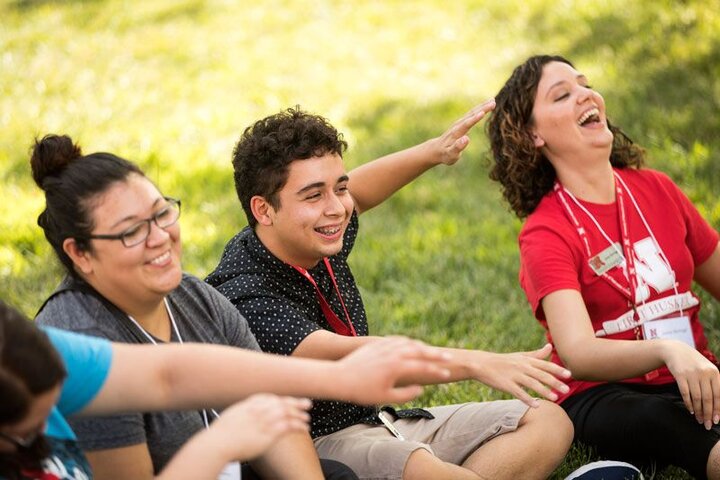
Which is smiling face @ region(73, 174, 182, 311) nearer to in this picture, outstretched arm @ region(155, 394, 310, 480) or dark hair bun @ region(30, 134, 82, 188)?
dark hair bun @ region(30, 134, 82, 188)

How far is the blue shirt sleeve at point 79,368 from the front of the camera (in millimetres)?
2273

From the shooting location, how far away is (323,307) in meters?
3.52

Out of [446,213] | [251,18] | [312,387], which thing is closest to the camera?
[312,387]

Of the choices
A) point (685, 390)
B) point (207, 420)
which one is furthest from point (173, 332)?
point (685, 390)

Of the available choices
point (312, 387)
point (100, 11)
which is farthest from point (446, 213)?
point (100, 11)

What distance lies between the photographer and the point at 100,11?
10281 millimetres

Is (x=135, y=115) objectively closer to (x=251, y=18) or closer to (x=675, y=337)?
(x=251, y=18)

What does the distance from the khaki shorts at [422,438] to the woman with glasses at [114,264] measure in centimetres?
44

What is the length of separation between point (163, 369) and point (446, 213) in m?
4.34

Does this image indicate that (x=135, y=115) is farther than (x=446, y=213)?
Yes

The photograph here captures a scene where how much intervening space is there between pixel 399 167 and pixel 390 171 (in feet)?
0.12

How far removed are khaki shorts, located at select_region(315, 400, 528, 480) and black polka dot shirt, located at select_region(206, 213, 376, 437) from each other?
77 millimetres

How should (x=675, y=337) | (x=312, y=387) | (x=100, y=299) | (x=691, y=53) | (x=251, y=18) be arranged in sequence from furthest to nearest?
(x=251, y=18) → (x=691, y=53) → (x=675, y=337) → (x=100, y=299) → (x=312, y=387)

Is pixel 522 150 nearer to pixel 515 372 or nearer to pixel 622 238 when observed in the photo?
pixel 622 238
